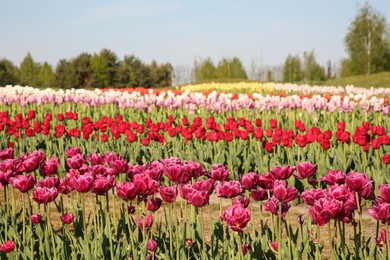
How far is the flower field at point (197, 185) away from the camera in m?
3.24

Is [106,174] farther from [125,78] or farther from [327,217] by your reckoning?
[125,78]

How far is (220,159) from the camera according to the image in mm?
7520

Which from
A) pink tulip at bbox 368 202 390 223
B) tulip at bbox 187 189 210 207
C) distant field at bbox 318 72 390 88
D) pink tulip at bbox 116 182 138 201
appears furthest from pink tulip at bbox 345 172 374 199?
distant field at bbox 318 72 390 88

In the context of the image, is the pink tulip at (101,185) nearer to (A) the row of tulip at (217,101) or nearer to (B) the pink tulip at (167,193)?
(B) the pink tulip at (167,193)

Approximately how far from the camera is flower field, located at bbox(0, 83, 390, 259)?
3244mm

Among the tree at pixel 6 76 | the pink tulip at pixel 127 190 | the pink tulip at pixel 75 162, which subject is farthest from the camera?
the tree at pixel 6 76

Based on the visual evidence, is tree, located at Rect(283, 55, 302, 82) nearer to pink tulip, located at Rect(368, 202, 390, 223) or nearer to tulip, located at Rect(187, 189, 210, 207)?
tulip, located at Rect(187, 189, 210, 207)

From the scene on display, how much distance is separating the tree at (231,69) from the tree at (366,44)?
12.5 metres

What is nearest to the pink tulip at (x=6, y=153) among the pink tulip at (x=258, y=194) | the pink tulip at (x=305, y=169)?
the pink tulip at (x=258, y=194)

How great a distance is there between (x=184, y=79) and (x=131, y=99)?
199 ft

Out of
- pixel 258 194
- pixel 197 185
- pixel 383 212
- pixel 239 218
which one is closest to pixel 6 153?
Result: pixel 197 185

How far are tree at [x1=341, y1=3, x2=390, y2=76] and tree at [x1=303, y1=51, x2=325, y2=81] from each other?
3690 mm

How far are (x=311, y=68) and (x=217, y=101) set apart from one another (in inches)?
2080

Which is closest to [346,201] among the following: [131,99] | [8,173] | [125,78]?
[8,173]
